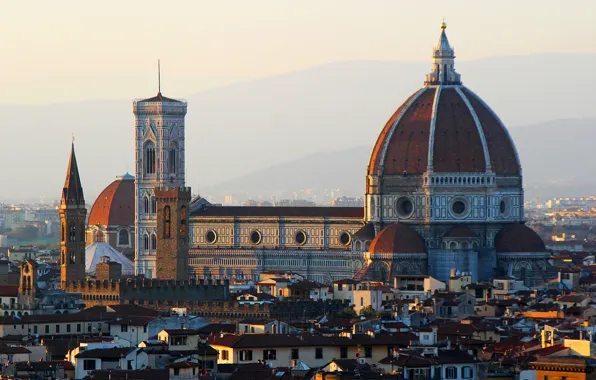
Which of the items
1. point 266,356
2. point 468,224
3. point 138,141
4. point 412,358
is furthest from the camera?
point 138,141

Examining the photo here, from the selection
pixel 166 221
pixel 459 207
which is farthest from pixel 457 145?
pixel 166 221

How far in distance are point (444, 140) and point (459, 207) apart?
4.38 metres

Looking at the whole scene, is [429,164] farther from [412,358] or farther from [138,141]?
[412,358]

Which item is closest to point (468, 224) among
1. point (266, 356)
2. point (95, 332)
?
point (95, 332)

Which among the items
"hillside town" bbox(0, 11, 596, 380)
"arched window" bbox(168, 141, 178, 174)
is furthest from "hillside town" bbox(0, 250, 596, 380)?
"arched window" bbox(168, 141, 178, 174)

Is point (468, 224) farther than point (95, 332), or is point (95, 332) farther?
point (468, 224)

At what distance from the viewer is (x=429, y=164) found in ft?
522

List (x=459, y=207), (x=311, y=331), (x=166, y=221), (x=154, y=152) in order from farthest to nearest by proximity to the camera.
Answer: (x=154, y=152) → (x=459, y=207) → (x=166, y=221) → (x=311, y=331)

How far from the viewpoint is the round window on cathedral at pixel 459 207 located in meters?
159

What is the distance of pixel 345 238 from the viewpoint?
544ft

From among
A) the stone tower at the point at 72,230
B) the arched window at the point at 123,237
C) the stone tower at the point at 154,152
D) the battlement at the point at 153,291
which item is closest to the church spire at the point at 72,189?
the stone tower at the point at 72,230

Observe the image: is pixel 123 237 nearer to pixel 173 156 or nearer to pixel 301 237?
pixel 173 156

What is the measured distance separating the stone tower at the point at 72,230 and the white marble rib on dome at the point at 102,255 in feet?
70.9

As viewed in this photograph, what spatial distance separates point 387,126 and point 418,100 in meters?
2.58
